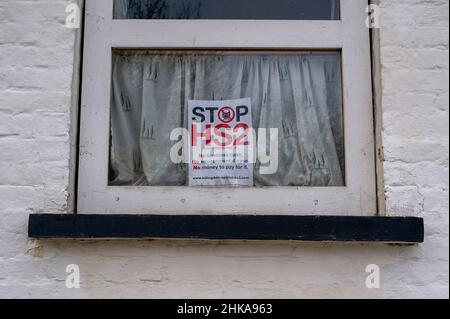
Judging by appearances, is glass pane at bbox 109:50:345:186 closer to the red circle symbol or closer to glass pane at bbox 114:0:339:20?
the red circle symbol

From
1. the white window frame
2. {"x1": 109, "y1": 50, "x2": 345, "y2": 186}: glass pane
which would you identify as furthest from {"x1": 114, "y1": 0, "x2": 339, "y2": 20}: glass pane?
{"x1": 109, "y1": 50, "x2": 345, "y2": 186}: glass pane

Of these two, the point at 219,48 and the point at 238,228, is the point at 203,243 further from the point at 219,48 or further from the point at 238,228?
the point at 219,48

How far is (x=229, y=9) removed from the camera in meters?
2.69

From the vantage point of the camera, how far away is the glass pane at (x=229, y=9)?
2670mm

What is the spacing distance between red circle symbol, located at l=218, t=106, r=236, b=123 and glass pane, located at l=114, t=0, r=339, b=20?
15.2 inches

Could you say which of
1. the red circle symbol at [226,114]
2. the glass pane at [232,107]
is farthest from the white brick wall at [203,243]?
the red circle symbol at [226,114]

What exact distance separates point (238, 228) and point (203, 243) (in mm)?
153

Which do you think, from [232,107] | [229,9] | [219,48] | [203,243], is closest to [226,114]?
[232,107]

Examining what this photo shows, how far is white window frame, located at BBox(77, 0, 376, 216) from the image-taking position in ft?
8.09

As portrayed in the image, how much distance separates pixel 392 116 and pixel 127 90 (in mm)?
1045

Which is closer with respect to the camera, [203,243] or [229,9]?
[203,243]

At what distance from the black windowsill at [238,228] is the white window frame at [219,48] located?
6.2 inches

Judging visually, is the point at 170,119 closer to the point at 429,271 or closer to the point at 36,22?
the point at 36,22

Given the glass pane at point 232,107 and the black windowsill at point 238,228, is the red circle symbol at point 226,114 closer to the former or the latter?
the glass pane at point 232,107
